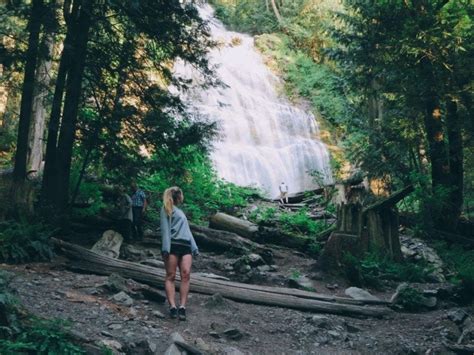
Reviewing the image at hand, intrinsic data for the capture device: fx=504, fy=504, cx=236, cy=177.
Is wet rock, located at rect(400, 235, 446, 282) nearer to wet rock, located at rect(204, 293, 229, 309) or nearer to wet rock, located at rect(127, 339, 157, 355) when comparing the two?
wet rock, located at rect(204, 293, 229, 309)

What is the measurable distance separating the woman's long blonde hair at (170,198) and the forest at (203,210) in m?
1.39

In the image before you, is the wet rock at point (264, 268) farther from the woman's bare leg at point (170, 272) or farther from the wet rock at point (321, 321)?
the woman's bare leg at point (170, 272)

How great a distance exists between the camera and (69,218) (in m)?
10.2

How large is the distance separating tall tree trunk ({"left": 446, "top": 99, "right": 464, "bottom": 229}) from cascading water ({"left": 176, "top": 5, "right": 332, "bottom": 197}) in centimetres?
1087

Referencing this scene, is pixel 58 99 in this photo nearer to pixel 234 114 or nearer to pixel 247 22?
pixel 234 114

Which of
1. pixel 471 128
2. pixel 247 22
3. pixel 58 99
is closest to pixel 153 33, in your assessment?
pixel 58 99

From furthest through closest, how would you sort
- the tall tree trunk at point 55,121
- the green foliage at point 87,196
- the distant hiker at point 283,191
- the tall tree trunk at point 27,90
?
the distant hiker at point 283,191 < the green foliage at point 87,196 < the tall tree trunk at point 55,121 < the tall tree trunk at point 27,90

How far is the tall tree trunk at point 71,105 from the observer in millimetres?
10141

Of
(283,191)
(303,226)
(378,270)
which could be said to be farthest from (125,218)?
(283,191)

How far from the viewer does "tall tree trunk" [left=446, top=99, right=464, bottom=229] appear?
44.8 feet

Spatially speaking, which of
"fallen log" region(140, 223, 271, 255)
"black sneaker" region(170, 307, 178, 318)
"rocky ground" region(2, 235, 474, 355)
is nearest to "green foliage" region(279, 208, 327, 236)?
"fallen log" region(140, 223, 271, 255)

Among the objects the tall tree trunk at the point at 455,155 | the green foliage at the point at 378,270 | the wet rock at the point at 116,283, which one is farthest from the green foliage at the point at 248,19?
the wet rock at the point at 116,283

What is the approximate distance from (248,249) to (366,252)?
2643 millimetres

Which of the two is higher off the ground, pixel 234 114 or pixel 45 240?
pixel 234 114
